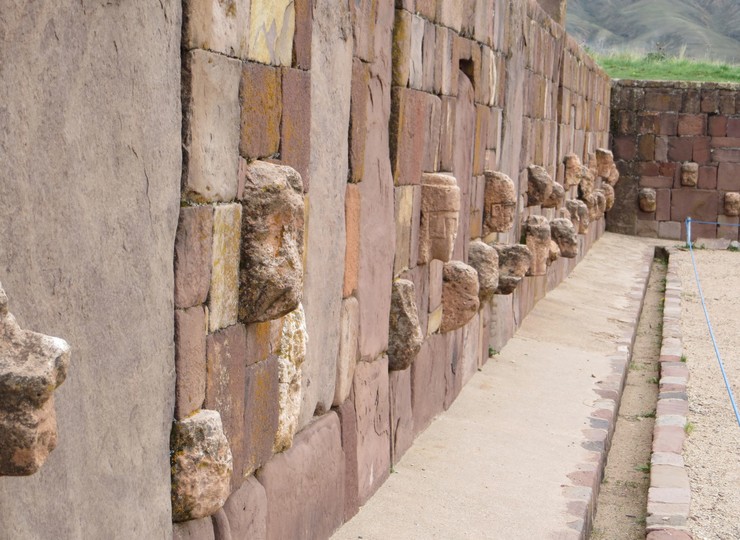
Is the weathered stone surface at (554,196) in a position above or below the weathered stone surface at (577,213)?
above

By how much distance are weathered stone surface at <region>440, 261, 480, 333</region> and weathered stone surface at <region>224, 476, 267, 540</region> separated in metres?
3.33

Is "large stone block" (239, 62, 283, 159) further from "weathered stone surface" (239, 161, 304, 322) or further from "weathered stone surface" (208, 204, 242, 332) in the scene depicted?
"weathered stone surface" (208, 204, 242, 332)

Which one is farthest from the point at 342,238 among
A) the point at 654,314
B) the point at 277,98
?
the point at 654,314

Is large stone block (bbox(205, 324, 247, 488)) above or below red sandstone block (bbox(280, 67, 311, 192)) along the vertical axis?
below

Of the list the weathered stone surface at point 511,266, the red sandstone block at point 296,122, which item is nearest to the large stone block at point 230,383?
the red sandstone block at point 296,122

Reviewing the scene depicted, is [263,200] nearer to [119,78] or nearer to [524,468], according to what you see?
[119,78]

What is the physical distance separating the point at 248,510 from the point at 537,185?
294 inches

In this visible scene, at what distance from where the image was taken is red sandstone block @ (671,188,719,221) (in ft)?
68.4

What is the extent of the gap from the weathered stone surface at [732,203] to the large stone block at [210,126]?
18.4 metres

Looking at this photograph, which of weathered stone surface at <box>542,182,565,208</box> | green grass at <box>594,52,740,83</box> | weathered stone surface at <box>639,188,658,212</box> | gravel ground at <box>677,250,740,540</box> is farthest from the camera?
green grass at <box>594,52,740,83</box>

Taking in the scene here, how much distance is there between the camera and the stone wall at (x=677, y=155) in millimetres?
20703

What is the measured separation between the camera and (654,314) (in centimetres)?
1406

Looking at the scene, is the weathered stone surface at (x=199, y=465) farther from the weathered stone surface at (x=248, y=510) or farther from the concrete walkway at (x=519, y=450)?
the concrete walkway at (x=519, y=450)

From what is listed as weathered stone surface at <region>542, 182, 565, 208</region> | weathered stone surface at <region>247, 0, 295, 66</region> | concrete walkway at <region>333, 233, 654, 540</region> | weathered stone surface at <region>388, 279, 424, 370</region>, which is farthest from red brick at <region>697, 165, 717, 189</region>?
weathered stone surface at <region>247, 0, 295, 66</region>
